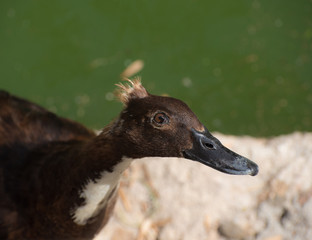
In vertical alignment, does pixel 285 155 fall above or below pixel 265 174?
above

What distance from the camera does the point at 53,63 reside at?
4742 millimetres

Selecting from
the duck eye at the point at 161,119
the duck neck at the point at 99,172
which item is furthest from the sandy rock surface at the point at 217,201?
the duck eye at the point at 161,119

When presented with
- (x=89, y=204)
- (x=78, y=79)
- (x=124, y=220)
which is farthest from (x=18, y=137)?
(x=78, y=79)

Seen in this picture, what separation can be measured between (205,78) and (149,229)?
185 cm

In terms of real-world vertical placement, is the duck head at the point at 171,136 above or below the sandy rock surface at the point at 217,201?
below

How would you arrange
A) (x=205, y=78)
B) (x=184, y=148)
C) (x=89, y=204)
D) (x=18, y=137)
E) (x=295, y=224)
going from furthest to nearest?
(x=205, y=78)
(x=295, y=224)
(x=18, y=137)
(x=89, y=204)
(x=184, y=148)

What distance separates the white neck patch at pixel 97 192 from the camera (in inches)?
Result: 94.7

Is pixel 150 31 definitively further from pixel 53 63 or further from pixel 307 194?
pixel 307 194

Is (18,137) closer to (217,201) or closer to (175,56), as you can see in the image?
(217,201)

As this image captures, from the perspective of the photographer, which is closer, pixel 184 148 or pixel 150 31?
pixel 184 148

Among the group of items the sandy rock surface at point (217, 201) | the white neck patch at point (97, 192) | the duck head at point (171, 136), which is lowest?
the white neck patch at point (97, 192)

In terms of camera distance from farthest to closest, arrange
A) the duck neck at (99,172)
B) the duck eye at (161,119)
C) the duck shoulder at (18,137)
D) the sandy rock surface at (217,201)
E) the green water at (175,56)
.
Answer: the green water at (175,56) < the sandy rock surface at (217,201) < the duck shoulder at (18,137) < the duck neck at (99,172) < the duck eye at (161,119)

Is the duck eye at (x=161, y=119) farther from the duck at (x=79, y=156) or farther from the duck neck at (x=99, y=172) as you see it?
the duck neck at (x=99, y=172)

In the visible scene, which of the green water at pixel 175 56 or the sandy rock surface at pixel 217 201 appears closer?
the sandy rock surface at pixel 217 201
